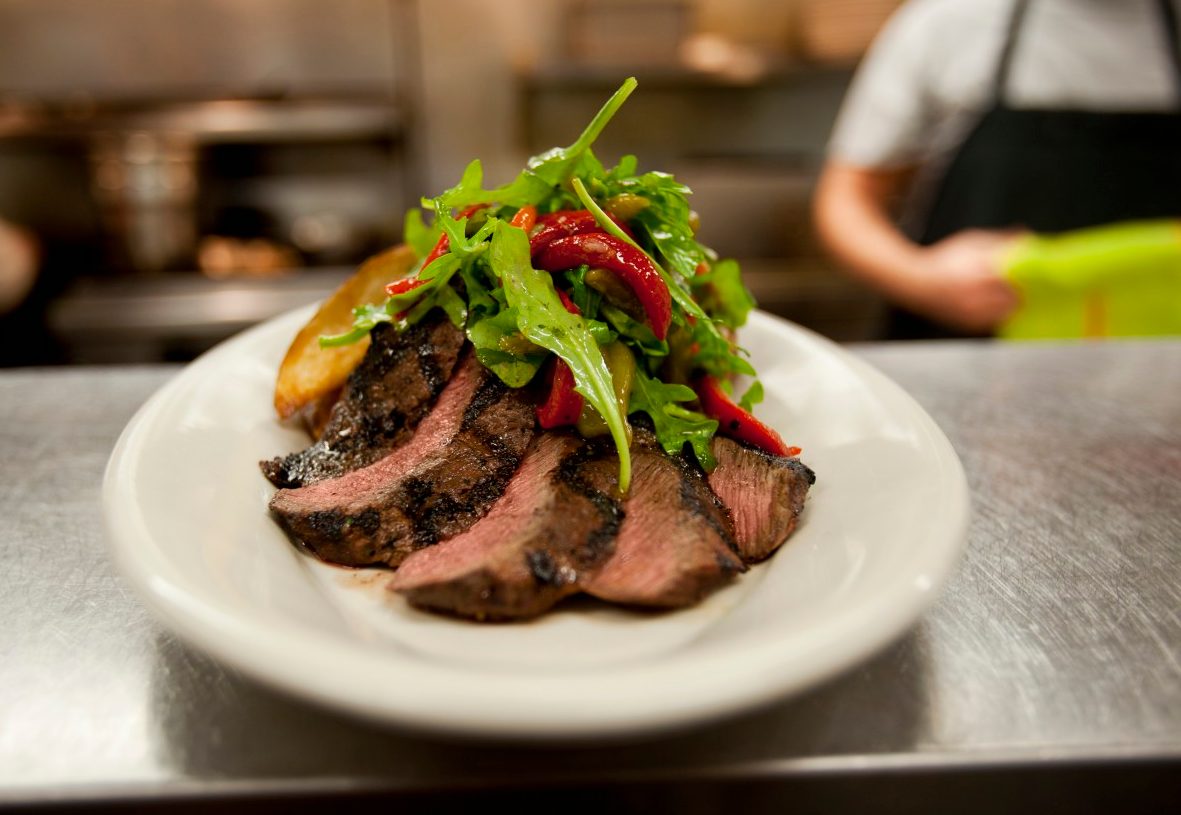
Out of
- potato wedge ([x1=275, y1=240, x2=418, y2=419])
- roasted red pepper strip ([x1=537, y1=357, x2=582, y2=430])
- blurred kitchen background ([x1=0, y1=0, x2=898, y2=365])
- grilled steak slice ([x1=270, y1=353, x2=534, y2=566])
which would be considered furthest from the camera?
blurred kitchen background ([x1=0, y1=0, x2=898, y2=365])

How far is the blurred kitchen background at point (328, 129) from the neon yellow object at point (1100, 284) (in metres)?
2.54

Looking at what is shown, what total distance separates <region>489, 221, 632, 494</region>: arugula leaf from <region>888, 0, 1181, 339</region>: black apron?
308 centimetres

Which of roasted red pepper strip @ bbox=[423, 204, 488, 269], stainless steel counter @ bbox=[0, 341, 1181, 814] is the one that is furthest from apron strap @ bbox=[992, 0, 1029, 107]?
roasted red pepper strip @ bbox=[423, 204, 488, 269]

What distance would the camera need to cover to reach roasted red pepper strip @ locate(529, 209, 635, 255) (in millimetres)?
1490

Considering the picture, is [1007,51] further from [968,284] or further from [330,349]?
[330,349]

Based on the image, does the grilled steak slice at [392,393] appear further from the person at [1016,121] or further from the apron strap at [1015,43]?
the apron strap at [1015,43]

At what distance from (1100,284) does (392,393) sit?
2.30 metres

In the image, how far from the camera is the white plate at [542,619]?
0.81 meters

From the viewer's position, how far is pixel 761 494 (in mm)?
1298

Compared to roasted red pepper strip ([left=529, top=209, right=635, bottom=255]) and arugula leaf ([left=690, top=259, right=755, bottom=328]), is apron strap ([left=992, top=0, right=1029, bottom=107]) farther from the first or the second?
roasted red pepper strip ([left=529, top=209, right=635, bottom=255])

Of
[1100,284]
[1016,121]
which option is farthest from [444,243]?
[1016,121]

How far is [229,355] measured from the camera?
67.3 inches

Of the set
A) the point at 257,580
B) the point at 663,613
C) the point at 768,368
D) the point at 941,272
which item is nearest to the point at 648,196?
the point at 768,368

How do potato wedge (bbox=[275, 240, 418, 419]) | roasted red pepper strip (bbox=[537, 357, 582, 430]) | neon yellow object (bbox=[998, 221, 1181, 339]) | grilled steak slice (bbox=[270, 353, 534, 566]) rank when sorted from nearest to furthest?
grilled steak slice (bbox=[270, 353, 534, 566]) < roasted red pepper strip (bbox=[537, 357, 582, 430]) < potato wedge (bbox=[275, 240, 418, 419]) < neon yellow object (bbox=[998, 221, 1181, 339])
